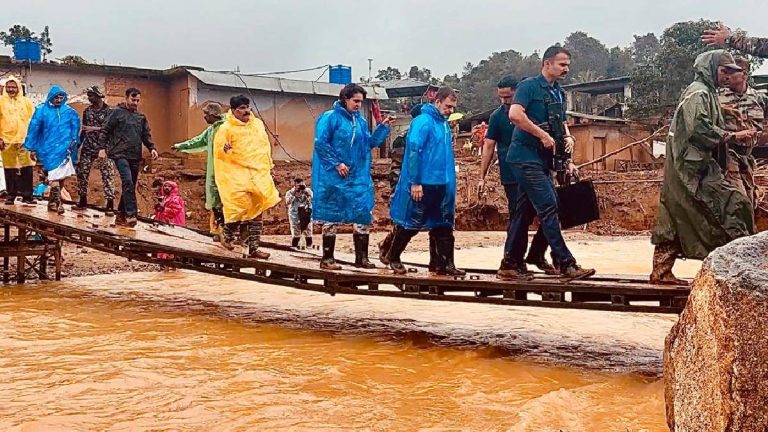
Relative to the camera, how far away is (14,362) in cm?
590

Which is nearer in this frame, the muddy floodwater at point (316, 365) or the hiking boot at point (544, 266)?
the muddy floodwater at point (316, 365)

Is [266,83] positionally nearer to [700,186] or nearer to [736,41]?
[736,41]

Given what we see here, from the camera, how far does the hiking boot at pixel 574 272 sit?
5984 mm

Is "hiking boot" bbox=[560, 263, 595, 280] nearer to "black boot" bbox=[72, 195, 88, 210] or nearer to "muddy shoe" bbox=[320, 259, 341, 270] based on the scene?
"muddy shoe" bbox=[320, 259, 341, 270]

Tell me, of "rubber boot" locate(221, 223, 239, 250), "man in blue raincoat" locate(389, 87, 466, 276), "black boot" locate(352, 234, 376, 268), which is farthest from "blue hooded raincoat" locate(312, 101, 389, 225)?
"rubber boot" locate(221, 223, 239, 250)

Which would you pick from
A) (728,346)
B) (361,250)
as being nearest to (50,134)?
(361,250)

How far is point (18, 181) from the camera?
10.9m

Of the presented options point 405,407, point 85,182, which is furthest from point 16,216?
point 405,407

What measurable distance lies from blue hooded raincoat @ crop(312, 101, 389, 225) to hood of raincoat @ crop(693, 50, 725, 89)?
2864 millimetres

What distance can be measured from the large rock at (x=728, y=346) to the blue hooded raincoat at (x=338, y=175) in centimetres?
436

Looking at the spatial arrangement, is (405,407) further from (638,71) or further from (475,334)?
(638,71)

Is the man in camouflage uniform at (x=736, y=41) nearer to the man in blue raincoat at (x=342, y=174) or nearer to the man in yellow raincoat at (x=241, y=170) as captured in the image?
the man in blue raincoat at (x=342, y=174)

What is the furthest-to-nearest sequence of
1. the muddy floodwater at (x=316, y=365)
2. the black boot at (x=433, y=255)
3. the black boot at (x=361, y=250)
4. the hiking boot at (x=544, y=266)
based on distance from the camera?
the black boot at (x=361, y=250) → the black boot at (x=433, y=255) → the hiking boot at (x=544, y=266) → the muddy floodwater at (x=316, y=365)

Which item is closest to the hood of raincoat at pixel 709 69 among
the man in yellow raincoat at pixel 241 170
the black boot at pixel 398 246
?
the black boot at pixel 398 246
